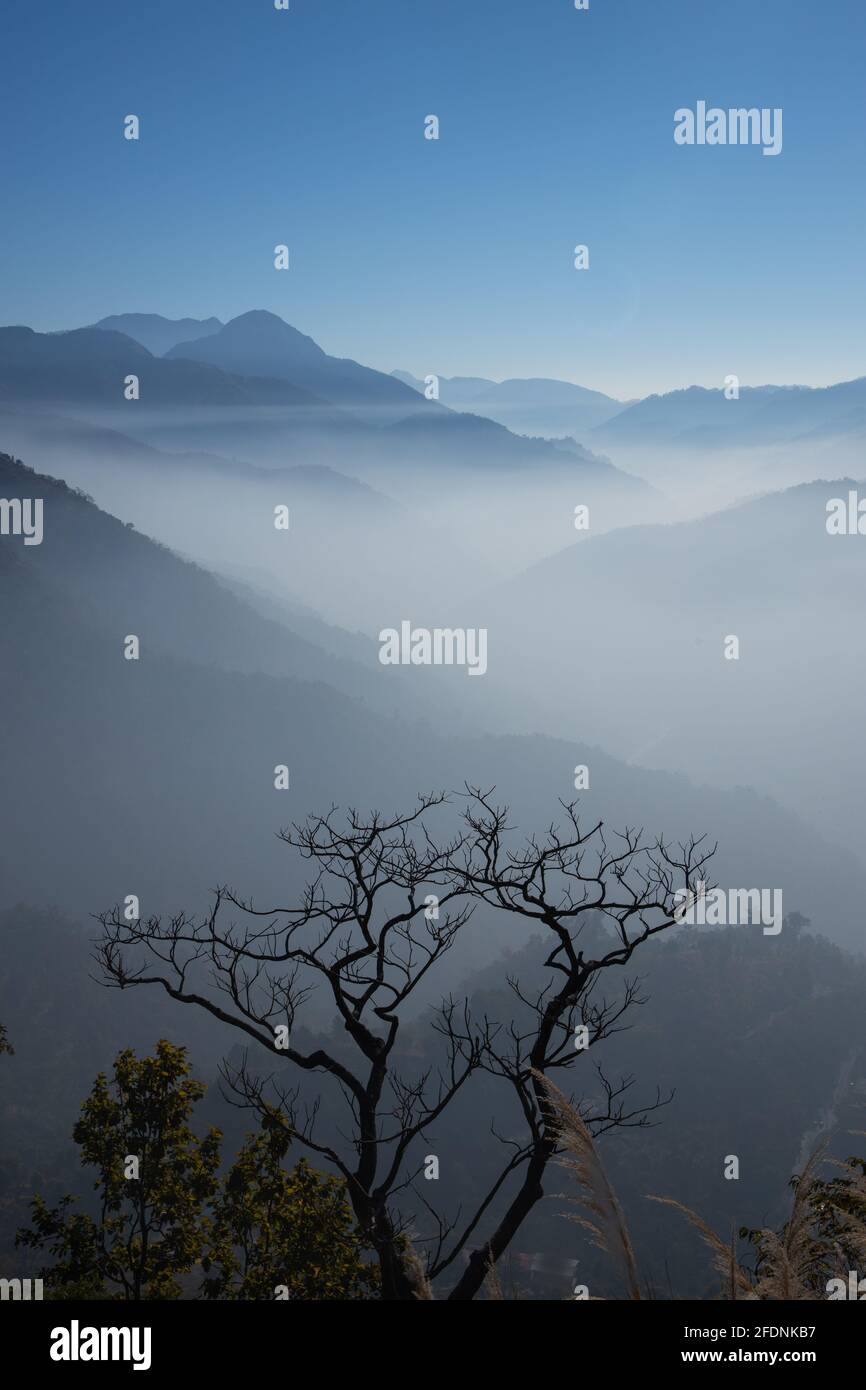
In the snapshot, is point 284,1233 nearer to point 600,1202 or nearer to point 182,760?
point 600,1202

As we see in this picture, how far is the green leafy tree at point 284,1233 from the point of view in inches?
307

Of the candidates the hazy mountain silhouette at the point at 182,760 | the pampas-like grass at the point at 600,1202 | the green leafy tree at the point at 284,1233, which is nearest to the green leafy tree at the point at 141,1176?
the green leafy tree at the point at 284,1233

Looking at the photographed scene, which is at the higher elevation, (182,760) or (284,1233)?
(182,760)

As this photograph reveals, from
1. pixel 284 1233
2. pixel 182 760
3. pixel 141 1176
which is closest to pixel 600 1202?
pixel 284 1233

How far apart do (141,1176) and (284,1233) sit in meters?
1.34

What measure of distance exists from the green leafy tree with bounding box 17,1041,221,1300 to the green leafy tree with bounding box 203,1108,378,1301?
0.37 m

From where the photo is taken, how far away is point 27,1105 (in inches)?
3391

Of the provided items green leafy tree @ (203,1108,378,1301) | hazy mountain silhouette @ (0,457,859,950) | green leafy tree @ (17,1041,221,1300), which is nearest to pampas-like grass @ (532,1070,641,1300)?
green leafy tree @ (203,1108,378,1301)

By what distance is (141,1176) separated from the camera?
820 centimetres

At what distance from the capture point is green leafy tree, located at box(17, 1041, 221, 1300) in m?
8.09

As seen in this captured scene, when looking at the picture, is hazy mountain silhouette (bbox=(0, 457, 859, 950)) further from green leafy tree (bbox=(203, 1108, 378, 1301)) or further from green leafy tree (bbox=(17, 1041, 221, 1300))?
green leafy tree (bbox=(203, 1108, 378, 1301))
